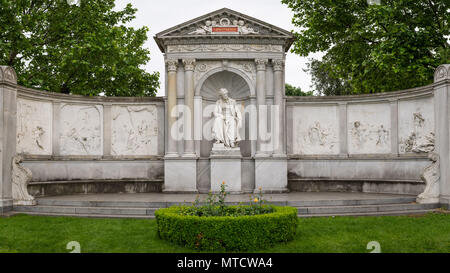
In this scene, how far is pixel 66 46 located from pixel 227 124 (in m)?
12.6

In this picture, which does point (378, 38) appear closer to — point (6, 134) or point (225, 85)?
point (225, 85)

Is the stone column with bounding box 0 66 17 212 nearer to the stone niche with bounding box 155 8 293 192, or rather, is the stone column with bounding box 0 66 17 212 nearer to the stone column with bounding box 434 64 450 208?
the stone niche with bounding box 155 8 293 192

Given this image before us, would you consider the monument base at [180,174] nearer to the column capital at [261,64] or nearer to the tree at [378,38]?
the column capital at [261,64]

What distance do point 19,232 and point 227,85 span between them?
13.3 metres

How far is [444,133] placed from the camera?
1579 cm

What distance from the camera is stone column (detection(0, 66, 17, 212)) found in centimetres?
1545

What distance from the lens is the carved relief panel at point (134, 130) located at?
22219mm

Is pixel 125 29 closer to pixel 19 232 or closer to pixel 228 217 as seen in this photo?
pixel 19 232

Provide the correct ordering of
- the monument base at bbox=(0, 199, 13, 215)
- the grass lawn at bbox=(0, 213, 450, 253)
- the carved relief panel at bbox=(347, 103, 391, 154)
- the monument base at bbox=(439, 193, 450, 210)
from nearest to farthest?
the grass lawn at bbox=(0, 213, 450, 253)
the monument base at bbox=(0, 199, 13, 215)
the monument base at bbox=(439, 193, 450, 210)
the carved relief panel at bbox=(347, 103, 391, 154)

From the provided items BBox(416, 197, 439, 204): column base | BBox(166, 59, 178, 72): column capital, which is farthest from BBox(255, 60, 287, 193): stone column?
BBox(416, 197, 439, 204): column base

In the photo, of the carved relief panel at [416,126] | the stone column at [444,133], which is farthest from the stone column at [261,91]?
the stone column at [444,133]

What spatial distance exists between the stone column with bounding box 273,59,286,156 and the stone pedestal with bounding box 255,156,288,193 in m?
0.70

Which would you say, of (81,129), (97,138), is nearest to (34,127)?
(81,129)
